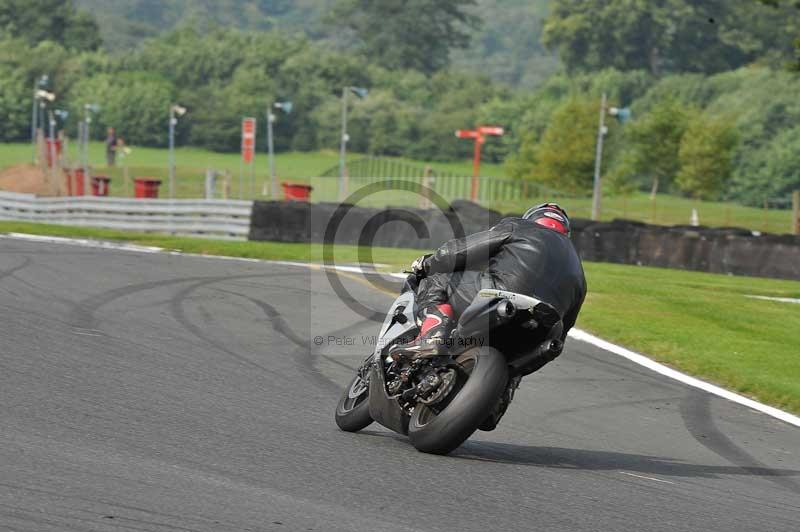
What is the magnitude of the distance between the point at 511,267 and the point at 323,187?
163 ft

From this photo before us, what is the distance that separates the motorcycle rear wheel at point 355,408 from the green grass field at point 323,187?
127 feet

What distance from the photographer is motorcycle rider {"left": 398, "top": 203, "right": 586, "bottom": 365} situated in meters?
6.91

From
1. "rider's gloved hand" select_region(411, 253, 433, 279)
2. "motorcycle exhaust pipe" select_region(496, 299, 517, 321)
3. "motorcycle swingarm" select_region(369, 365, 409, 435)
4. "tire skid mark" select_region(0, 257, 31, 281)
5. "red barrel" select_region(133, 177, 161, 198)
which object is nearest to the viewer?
"motorcycle exhaust pipe" select_region(496, 299, 517, 321)

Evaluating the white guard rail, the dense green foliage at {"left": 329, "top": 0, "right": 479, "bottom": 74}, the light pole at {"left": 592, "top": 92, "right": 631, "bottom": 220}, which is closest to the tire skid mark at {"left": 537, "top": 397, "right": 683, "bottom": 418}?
the white guard rail

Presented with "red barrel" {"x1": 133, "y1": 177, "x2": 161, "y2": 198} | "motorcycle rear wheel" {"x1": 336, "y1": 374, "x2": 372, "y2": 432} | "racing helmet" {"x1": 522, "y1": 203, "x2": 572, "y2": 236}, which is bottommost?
"red barrel" {"x1": 133, "y1": 177, "x2": 161, "y2": 198}

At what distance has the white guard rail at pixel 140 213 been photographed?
29.5 meters

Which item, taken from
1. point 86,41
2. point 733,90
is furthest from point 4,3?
point 733,90

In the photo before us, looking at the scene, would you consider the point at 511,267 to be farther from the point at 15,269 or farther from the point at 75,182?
the point at 75,182

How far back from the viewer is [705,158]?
7675 centimetres

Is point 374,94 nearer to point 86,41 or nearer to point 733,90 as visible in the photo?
point 733,90

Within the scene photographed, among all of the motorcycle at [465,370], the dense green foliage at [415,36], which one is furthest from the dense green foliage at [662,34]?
the motorcycle at [465,370]

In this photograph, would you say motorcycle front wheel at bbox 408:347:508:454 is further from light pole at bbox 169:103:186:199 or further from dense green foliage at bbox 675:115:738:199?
dense green foliage at bbox 675:115:738:199

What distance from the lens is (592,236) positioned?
28.2m

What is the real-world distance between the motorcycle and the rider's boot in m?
0.04
